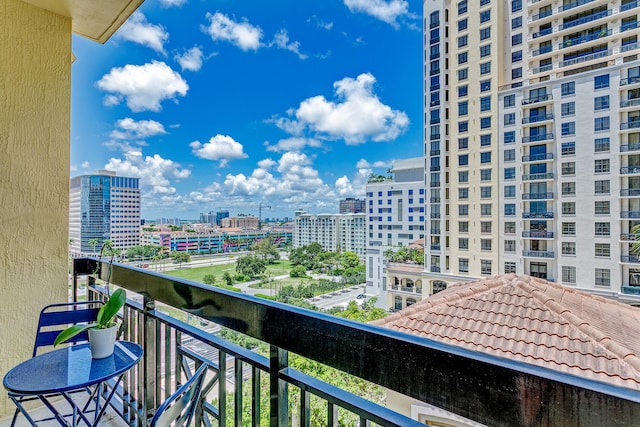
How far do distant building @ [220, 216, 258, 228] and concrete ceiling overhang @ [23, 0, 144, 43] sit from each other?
10.4 feet

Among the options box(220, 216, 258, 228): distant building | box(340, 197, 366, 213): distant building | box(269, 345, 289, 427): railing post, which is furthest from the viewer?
box(340, 197, 366, 213): distant building

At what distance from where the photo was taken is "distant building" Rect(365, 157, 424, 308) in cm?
1716

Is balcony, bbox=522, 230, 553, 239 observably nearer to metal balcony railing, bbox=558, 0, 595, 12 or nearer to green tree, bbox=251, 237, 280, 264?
metal balcony railing, bbox=558, 0, 595, 12

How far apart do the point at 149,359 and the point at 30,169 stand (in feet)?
3.66

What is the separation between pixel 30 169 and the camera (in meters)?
1.58

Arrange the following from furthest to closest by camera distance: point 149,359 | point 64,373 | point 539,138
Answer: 1. point 539,138
2. point 149,359
3. point 64,373

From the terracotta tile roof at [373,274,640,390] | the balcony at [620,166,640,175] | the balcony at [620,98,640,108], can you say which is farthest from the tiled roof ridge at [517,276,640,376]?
the balcony at [620,98,640,108]

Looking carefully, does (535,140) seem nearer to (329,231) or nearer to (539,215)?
(539,215)

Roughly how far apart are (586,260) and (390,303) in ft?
26.6

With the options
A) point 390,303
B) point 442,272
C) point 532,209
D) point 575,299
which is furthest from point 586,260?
point 575,299

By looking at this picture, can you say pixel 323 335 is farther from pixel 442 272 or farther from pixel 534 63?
pixel 534 63

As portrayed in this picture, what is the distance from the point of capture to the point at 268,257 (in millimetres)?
4434

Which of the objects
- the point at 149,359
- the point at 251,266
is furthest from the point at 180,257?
the point at 149,359

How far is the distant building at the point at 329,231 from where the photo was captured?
7636 millimetres
